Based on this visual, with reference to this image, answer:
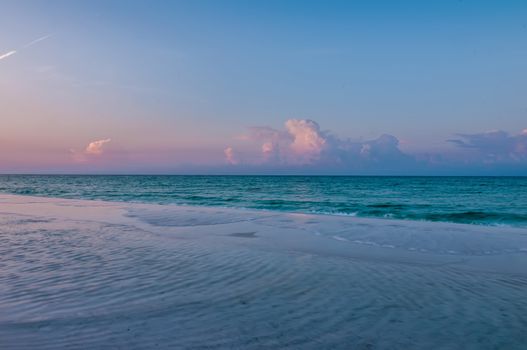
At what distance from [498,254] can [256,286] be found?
30.0 feet

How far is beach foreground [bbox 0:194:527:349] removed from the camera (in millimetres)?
5199

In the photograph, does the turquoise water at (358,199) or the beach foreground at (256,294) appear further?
the turquoise water at (358,199)

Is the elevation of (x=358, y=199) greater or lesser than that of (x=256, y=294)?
lesser

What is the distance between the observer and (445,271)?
9.66 metres

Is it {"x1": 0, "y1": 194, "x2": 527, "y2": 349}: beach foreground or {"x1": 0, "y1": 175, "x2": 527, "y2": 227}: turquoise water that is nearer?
{"x1": 0, "y1": 194, "x2": 527, "y2": 349}: beach foreground

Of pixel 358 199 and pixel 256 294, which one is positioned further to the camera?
pixel 358 199

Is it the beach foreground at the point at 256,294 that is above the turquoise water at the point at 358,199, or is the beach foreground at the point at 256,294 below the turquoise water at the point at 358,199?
above

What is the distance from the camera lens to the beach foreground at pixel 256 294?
520 centimetres

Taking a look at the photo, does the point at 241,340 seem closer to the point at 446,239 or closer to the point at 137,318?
the point at 137,318

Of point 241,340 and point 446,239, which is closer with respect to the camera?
point 241,340

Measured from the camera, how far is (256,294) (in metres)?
Result: 7.17

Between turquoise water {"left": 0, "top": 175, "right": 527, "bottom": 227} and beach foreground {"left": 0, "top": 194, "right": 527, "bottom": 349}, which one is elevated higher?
beach foreground {"left": 0, "top": 194, "right": 527, "bottom": 349}

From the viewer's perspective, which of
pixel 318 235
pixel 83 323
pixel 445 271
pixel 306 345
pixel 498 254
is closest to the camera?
pixel 306 345

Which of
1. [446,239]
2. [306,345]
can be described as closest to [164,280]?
[306,345]
